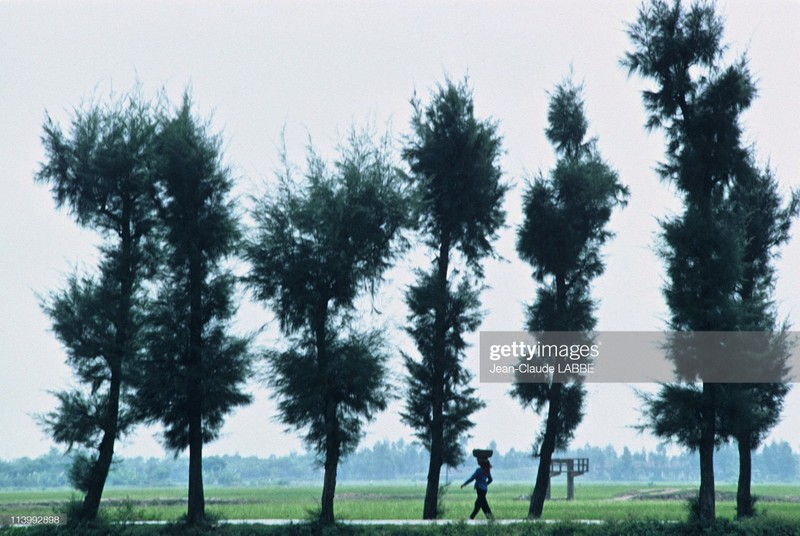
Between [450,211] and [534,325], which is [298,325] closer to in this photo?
[450,211]

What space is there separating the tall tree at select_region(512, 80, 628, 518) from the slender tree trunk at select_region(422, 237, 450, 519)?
3.83 meters

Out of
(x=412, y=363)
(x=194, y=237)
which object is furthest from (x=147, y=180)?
(x=412, y=363)

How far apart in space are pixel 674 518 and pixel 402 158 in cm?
1666

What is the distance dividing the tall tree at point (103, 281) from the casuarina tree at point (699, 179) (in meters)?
18.8

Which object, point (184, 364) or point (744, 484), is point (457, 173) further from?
point (744, 484)

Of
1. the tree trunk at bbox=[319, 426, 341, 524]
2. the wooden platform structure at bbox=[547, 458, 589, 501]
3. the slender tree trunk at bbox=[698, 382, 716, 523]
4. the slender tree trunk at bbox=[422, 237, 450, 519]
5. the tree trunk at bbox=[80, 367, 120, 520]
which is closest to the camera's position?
the tree trunk at bbox=[319, 426, 341, 524]

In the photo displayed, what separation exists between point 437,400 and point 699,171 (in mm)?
12673

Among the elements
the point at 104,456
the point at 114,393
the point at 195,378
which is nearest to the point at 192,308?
the point at 195,378

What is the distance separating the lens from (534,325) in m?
32.5

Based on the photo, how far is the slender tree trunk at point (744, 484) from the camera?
32719 mm

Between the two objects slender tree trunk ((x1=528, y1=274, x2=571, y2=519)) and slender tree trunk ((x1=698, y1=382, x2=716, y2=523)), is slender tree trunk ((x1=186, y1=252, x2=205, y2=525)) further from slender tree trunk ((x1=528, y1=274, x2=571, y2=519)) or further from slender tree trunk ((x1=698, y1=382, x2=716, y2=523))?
slender tree trunk ((x1=698, y1=382, x2=716, y2=523))

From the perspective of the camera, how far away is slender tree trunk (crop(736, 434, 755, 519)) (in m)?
32.7

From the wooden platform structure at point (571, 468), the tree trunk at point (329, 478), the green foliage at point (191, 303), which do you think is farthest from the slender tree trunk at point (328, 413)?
the wooden platform structure at point (571, 468)

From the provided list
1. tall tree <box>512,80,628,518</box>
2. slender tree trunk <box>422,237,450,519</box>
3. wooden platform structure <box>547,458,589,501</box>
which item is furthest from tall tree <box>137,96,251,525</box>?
wooden platform structure <box>547,458,589,501</box>
